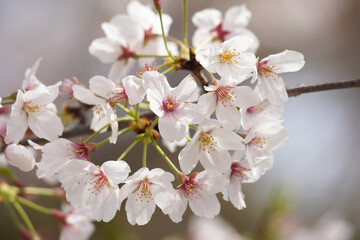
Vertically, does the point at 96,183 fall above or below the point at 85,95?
below

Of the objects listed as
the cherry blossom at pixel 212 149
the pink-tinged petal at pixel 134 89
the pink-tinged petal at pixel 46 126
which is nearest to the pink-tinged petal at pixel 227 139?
the cherry blossom at pixel 212 149

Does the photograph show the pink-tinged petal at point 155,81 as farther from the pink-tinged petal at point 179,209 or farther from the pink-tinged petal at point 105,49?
the pink-tinged petal at point 105,49

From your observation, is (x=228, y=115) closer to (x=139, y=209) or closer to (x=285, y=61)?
(x=285, y=61)

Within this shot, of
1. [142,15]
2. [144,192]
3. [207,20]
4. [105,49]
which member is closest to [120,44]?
[105,49]

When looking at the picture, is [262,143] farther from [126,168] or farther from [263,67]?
[126,168]

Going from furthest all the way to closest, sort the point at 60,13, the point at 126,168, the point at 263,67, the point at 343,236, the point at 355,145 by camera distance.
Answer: the point at 60,13, the point at 355,145, the point at 343,236, the point at 263,67, the point at 126,168

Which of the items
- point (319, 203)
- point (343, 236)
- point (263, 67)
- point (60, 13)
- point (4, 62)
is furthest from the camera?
point (60, 13)

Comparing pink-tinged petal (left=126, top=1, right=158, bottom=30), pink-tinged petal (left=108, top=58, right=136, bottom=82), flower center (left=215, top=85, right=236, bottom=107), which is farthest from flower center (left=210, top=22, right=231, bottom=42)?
flower center (left=215, top=85, right=236, bottom=107)

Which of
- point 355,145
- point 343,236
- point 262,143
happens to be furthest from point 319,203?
point 262,143
